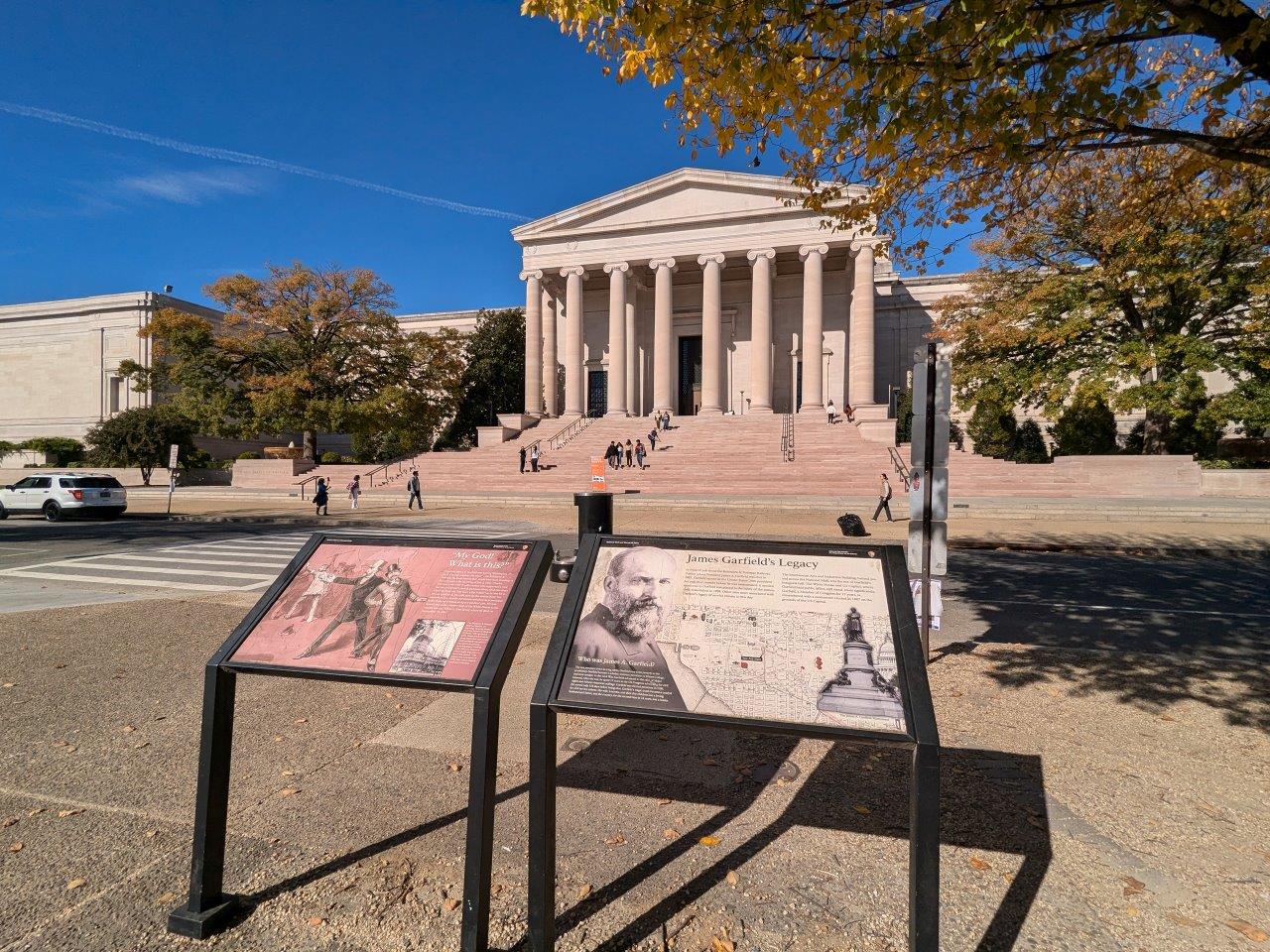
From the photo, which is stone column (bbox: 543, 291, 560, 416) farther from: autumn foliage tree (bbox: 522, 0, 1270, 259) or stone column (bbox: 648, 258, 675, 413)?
autumn foliage tree (bbox: 522, 0, 1270, 259)

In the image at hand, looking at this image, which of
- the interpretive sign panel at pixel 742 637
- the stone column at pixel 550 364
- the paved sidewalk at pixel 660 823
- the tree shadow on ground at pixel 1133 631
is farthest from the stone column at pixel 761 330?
the interpretive sign panel at pixel 742 637

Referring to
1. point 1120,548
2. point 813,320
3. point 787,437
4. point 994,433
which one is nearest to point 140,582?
point 1120,548

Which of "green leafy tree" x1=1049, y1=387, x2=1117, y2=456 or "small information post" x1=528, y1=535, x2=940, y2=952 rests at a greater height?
"green leafy tree" x1=1049, y1=387, x2=1117, y2=456

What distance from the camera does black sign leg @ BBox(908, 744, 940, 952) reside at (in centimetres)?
217

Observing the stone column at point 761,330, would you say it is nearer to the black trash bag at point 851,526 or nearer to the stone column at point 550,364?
the stone column at point 550,364

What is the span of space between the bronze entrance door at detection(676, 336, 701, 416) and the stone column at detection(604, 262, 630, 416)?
8036mm

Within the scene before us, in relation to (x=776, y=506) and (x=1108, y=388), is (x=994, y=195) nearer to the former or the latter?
(x=776, y=506)

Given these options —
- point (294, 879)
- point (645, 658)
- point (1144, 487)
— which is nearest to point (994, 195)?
point (645, 658)

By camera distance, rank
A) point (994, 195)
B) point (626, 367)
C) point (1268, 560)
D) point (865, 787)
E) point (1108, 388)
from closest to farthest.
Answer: point (865, 787)
point (994, 195)
point (1268, 560)
point (1108, 388)
point (626, 367)

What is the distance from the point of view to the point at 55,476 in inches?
888

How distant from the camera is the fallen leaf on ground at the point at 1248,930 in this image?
8.41ft

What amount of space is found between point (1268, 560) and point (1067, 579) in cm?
540

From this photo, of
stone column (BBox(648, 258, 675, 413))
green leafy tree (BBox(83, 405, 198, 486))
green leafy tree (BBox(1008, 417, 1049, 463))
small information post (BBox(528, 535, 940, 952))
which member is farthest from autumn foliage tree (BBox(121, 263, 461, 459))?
small information post (BBox(528, 535, 940, 952))

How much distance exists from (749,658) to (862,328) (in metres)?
41.9
